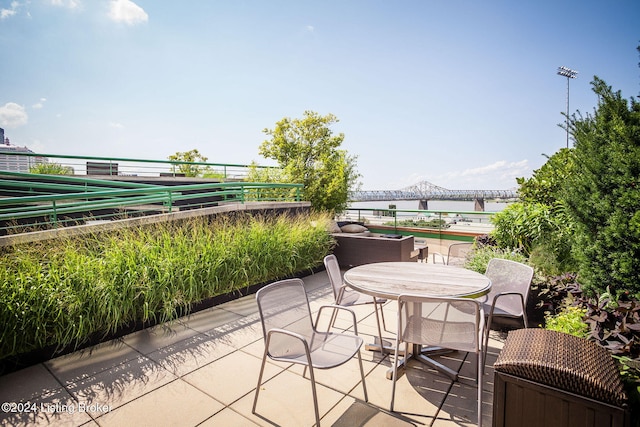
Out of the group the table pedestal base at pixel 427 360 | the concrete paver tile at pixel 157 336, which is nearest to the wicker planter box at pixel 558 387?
the table pedestal base at pixel 427 360

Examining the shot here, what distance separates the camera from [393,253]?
→ 5.67 metres

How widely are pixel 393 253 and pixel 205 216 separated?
335cm

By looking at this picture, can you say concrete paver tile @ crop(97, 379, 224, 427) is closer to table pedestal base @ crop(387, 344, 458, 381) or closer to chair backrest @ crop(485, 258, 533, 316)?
table pedestal base @ crop(387, 344, 458, 381)

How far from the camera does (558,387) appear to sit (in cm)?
132

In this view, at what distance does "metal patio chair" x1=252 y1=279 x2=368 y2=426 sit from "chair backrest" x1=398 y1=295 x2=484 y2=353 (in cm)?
39

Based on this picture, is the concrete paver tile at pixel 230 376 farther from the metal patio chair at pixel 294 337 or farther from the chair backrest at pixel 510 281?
the chair backrest at pixel 510 281

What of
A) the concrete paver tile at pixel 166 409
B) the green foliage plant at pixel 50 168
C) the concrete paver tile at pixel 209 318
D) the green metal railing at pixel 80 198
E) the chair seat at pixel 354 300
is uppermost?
the green foliage plant at pixel 50 168

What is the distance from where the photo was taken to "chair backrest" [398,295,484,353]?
6.55 feet

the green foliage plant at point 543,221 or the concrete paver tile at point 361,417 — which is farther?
the green foliage plant at point 543,221

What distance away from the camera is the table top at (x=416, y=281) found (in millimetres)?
2367

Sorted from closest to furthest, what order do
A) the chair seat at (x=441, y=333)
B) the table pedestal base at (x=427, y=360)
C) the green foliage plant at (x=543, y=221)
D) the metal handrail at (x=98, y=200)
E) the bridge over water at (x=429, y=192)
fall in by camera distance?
the chair seat at (x=441, y=333)
the table pedestal base at (x=427, y=360)
the metal handrail at (x=98, y=200)
the green foliage plant at (x=543, y=221)
the bridge over water at (x=429, y=192)

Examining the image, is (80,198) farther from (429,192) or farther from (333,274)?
(429,192)

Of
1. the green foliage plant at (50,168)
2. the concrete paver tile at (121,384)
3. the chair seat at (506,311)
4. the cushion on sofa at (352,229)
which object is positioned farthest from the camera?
the green foliage plant at (50,168)

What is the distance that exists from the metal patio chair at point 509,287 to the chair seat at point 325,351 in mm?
1252
